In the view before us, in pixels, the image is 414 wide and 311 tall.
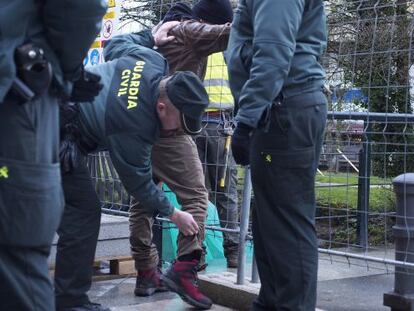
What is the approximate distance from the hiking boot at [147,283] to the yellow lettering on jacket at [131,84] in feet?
5.29

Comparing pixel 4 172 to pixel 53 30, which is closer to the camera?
pixel 4 172

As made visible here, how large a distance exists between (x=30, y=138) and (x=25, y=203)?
220mm

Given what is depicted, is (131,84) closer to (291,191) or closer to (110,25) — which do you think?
(291,191)

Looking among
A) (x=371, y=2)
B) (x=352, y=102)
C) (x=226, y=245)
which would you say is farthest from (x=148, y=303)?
(x=371, y=2)

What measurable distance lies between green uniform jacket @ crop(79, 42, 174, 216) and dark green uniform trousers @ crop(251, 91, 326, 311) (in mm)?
599

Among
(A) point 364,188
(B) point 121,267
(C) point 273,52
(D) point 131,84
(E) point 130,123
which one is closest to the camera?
(C) point 273,52

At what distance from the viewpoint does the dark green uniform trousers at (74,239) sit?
4.22 m

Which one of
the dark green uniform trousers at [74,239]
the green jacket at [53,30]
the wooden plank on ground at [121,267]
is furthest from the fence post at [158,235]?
the green jacket at [53,30]

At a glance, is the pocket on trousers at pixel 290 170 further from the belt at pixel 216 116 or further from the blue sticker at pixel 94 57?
the blue sticker at pixel 94 57

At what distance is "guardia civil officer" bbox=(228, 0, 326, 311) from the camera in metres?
3.52

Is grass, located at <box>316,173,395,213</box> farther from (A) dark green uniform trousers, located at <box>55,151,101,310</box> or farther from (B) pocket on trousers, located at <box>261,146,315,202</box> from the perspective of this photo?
(A) dark green uniform trousers, located at <box>55,151,101,310</box>

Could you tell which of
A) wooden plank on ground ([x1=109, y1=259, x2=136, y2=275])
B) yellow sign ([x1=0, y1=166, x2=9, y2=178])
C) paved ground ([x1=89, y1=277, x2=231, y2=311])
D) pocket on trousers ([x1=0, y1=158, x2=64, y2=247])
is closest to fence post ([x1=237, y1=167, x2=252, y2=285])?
paved ground ([x1=89, y1=277, x2=231, y2=311])

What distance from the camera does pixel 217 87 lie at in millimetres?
6055

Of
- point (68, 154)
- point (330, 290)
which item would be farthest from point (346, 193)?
point (68, 154)
